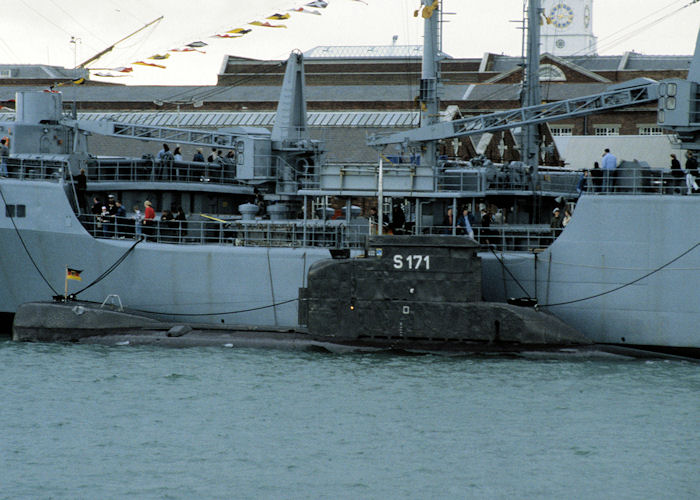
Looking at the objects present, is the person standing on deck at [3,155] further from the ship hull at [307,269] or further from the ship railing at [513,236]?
the ship railing at [513,236]

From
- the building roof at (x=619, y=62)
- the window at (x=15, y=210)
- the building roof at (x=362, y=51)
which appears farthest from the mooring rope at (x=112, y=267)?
the building roof at (x=362, y=51)

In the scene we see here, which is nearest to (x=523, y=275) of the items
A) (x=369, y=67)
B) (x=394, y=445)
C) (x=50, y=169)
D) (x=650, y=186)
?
(x=650, y=186)

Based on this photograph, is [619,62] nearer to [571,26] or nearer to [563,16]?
[571,26]

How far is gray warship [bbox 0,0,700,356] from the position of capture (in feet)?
84.9

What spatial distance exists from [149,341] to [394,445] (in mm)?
10915

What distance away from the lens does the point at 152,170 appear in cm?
3341

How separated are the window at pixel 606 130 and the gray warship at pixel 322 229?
3355 centimetres

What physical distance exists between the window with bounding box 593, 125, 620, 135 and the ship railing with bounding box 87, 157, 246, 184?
127 feet

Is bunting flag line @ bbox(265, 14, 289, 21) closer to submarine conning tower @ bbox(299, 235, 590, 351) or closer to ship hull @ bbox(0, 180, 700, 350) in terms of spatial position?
ship hull @ bbox(0, 180, 700, 350)

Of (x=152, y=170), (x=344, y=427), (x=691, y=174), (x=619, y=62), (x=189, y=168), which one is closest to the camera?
(x=344, y=427)

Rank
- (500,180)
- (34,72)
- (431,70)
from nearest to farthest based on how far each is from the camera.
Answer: (431,70) → (500,180) → (34,72)

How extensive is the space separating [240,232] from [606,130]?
4400 cm

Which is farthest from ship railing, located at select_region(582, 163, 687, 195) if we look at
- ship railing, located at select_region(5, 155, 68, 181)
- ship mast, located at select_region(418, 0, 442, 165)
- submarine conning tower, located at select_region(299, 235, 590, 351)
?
ship railing, located at select_region(5, 155, 68, 181)

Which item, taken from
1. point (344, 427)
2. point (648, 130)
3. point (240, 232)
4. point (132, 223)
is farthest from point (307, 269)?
point (648, 130)
